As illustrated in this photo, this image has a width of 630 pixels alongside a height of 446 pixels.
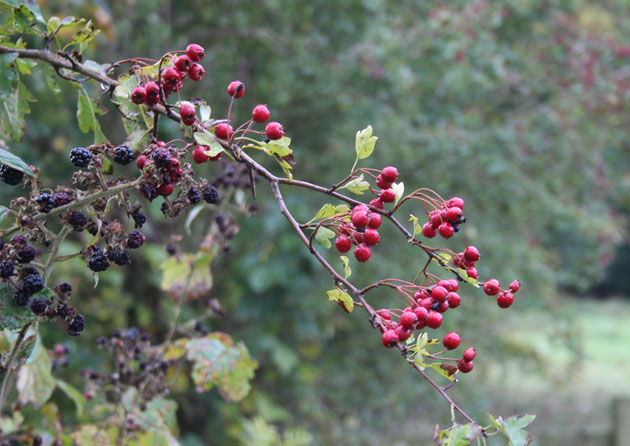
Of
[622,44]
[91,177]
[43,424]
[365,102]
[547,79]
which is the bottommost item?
[43,424]

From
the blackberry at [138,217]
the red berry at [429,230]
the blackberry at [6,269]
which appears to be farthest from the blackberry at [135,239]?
the red berry at [429,230]

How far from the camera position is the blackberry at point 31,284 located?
0.59m

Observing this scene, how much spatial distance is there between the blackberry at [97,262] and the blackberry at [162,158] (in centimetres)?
11

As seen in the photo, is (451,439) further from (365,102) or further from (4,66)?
(365,102)

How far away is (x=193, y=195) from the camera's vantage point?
24.3 inches

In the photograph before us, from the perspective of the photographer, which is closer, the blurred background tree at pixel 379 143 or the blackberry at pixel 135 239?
the blackberry at pixel 135 239

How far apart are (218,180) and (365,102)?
2.00 meters

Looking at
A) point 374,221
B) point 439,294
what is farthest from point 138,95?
point 439,294

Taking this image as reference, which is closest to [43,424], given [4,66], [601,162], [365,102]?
[4,66]

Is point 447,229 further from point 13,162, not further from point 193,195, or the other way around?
point 13,162

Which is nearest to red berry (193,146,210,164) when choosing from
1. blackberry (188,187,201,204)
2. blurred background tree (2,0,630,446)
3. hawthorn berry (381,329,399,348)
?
blackberry (188,187,201,204)

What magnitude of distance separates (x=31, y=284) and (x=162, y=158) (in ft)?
0.60

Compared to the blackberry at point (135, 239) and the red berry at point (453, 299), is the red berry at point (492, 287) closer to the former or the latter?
the red berry at point (453, 299)

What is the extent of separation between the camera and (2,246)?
59 cm
